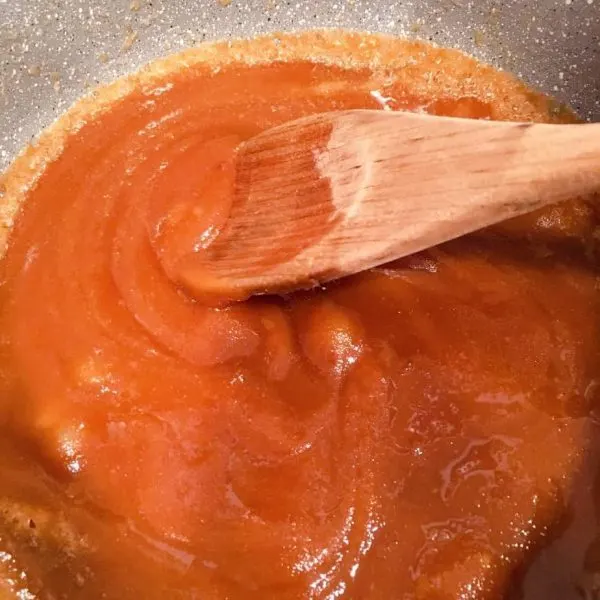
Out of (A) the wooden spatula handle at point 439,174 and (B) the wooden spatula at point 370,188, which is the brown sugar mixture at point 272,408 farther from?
(A) the wooden spatula handle at point 439,174

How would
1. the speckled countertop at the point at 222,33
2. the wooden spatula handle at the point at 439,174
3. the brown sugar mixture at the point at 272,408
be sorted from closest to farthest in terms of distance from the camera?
1. the wooden spatula handle at the point at 439,174
2. the brown sugar mixture at the point at 272,408
3. the speckled countertop at the point at 222,33

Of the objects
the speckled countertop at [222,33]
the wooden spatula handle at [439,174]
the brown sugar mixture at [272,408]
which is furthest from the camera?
the speckled countertop at [222,33]

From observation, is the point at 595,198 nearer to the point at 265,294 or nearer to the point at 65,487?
the point at 265,294

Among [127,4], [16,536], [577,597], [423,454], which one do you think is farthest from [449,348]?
[127,4]

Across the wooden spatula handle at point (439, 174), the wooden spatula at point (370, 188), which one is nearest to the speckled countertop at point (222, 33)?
the wooden spatula at point (370, 188)

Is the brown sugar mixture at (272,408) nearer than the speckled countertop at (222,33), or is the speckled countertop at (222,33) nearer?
the brown sugar mixture at (272,408)

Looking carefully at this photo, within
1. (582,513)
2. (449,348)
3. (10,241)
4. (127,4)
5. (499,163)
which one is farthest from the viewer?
(127,4)
